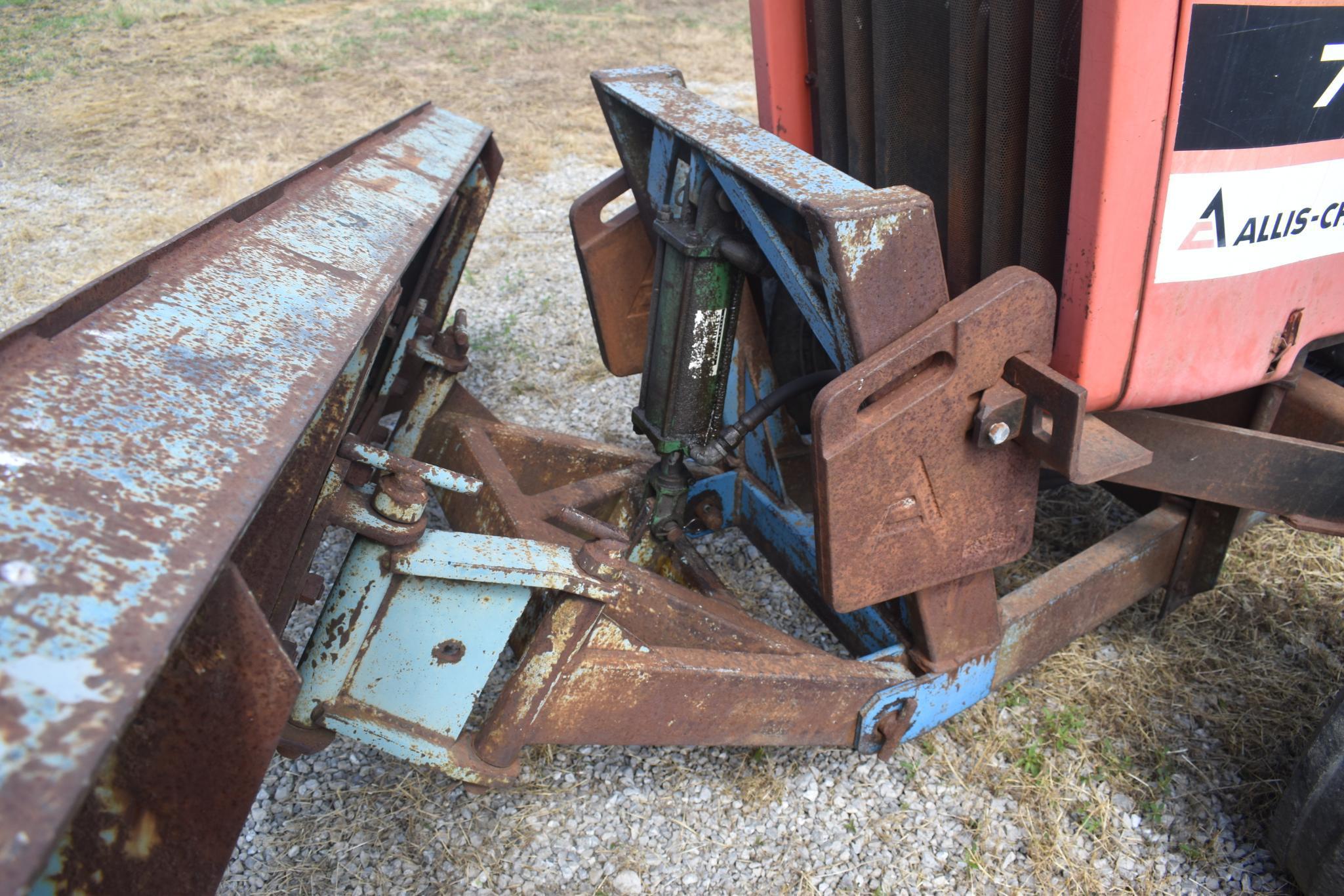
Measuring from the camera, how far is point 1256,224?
173 centimetres

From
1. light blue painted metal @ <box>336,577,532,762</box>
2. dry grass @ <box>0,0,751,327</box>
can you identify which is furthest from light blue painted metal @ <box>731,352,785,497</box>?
dry grass @ <box>0,0,751,327</box>

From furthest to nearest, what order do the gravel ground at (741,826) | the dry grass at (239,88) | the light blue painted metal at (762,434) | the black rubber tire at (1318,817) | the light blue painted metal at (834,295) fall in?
the dry grass at (239,88)
the light blue painted metal at (762,434)
the gravel ground at (741,826)
the black rubber tire at (1318,817)
the light blue painted metal at (834,295)

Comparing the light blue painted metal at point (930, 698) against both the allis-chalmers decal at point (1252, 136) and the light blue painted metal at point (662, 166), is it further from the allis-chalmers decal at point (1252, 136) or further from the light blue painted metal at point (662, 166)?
the light blue painted metal at point (662, 166)

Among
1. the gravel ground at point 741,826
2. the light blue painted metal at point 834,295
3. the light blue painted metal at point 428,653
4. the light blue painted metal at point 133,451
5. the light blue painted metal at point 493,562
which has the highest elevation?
the light blue painted metal at point 834,295

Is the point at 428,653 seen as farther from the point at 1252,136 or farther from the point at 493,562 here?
the point at 1252,136

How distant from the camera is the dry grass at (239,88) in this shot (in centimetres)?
613

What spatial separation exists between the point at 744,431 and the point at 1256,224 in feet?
3.53

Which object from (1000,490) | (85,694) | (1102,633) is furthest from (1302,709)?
(85,694)

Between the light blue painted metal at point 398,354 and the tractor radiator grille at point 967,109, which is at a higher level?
the tractor radiator grille at point 967,109

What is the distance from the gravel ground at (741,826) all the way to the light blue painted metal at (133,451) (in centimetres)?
122

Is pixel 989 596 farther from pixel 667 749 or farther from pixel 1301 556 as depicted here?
pixel 1301 556

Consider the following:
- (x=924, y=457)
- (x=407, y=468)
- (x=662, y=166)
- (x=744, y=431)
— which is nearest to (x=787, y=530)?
(x=744, y=431)

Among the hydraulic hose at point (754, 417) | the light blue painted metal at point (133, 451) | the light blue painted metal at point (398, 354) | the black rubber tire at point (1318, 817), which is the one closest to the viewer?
the light blue painted metal at point (133, 451)

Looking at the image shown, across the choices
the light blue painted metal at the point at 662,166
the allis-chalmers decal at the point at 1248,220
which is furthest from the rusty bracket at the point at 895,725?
the light blue painted metal at the point at 662,166
